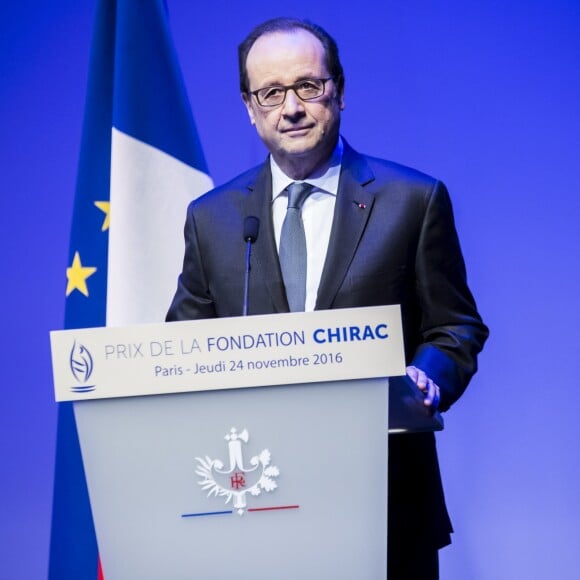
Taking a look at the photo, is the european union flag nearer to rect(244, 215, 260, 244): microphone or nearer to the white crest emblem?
rect(244, 215, 260, 244): microphone

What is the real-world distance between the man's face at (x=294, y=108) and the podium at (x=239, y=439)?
77cm

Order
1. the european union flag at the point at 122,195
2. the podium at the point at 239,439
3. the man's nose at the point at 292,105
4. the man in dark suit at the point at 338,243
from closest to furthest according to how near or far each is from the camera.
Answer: the podium at the point at 239,439 → the man in dark suit at the point at 338,243 → the man's nose at the point at 292,105 → the european union flag at the point at 122,195

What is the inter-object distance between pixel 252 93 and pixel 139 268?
3.62 feet

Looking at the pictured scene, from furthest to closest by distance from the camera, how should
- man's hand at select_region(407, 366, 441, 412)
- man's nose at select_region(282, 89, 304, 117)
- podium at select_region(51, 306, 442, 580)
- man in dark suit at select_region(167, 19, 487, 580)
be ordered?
1. man's nose at select_region(282, 89, 304, 117)
2. man in dark suit at select_region(167, 19, 487, 580)
3. man's hand at select_region(407, 366, 441, 412)
4. podium at select_region(51, 306, 442, 580)

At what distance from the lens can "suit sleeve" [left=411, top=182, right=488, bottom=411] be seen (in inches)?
81.4

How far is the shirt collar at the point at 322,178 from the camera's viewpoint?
2211 mm

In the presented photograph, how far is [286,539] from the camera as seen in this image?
1.55 meters

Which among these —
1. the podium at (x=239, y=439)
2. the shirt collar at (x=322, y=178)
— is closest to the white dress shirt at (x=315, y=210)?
the shirt collar at (x=322, y=178)

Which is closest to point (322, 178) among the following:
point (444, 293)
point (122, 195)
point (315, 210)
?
point (315, 210)

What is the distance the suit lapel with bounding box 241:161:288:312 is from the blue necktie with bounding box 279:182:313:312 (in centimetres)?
2

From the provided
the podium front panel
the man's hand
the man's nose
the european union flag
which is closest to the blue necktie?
the man's nose

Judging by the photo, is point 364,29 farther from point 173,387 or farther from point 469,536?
point 173,387

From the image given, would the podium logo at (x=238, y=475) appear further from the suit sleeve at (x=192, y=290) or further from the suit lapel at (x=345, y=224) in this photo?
the suit sleeve at (x=192, y=290)

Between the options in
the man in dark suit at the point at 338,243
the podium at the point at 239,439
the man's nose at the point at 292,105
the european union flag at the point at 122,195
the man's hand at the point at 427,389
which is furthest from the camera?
the european union flag at the point at 122,195
